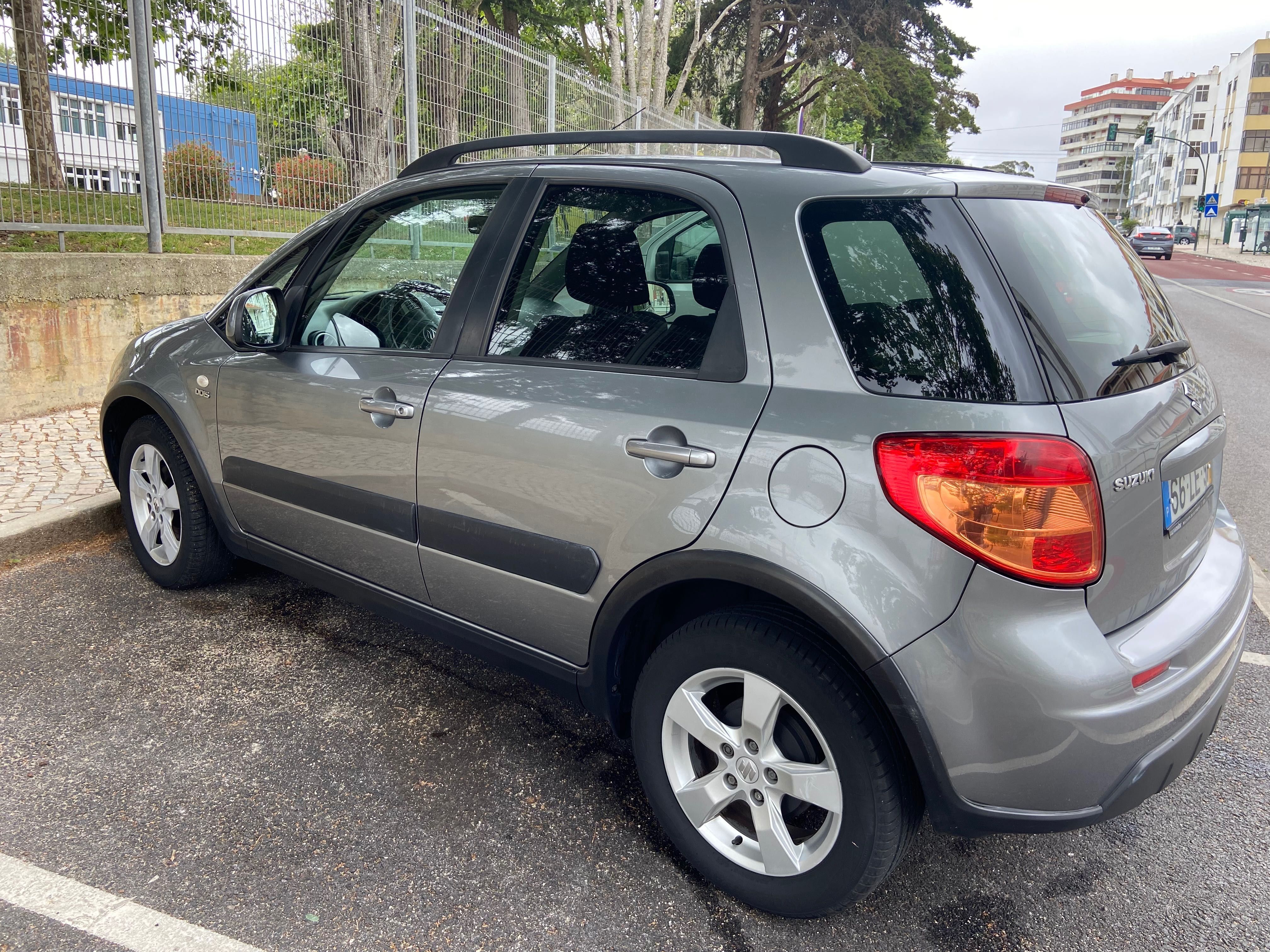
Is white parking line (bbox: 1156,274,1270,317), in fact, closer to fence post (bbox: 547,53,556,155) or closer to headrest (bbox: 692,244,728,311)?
fence post (bbox: 547,53,556,155)

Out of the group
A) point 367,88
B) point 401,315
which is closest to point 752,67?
point 367,88

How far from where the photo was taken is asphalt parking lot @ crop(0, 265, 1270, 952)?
7.03ft

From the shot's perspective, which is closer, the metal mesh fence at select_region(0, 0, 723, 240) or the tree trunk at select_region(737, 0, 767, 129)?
the metal mesh fence at select_region(0, 0, 723, 240)

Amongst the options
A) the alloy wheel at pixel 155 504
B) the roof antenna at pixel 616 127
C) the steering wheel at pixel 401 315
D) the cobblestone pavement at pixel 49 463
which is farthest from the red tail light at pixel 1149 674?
the cobblestone pavement at pixel 49 463

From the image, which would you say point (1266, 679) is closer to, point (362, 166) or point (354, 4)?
point (362, 166)

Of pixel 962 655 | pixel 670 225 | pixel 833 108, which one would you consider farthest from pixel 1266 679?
pixel 833 108

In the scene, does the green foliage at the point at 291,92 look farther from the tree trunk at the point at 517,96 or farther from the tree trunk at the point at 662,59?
the tree trunk at the point at 662,59

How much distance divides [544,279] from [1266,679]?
9.59 feet

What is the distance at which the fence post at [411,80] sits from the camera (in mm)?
8055

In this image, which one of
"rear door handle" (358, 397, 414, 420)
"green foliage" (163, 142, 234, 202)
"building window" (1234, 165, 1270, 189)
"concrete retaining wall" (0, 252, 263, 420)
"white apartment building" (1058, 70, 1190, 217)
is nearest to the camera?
"rear door handle" (358, 397, 414, 420)

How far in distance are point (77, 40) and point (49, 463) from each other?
310 centimetres

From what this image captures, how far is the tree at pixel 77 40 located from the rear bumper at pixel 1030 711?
651cm

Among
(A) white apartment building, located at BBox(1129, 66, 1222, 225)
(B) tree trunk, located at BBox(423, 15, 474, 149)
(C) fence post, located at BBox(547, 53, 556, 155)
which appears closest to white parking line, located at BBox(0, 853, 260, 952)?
(B) tree trunk, located at BBox(423, 15, 474, 149)

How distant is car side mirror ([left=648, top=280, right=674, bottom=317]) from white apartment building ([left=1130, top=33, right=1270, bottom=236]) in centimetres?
7915
